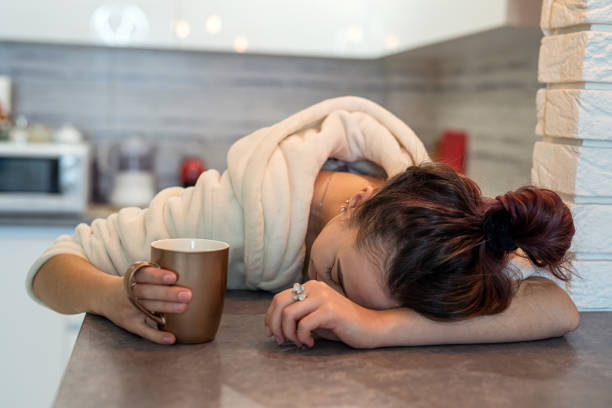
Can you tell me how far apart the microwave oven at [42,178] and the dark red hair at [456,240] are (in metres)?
1.82

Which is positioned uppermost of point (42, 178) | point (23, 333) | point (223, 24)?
point (223, 24)

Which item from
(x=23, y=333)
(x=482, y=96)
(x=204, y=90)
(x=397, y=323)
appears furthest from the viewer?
(x=204, y=90)

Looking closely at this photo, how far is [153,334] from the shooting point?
76cm

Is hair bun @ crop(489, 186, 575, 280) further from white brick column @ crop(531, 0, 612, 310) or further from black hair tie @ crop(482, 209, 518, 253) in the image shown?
white brick column @ crop(531, 0, 612, 310)

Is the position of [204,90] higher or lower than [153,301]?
higher

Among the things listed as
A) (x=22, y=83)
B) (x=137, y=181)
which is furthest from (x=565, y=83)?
(x=22, y=83)

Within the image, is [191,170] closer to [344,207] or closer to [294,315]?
[344,207]

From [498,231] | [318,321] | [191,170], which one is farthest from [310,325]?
[191,170]

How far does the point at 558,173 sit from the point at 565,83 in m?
0.13

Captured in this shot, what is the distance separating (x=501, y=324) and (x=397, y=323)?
0.44 feet

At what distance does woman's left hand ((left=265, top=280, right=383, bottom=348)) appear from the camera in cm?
76

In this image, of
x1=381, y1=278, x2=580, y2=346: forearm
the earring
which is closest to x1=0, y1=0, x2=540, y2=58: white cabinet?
the earring

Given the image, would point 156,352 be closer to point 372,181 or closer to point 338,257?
point 338,257

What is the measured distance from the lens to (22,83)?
9.34ft
